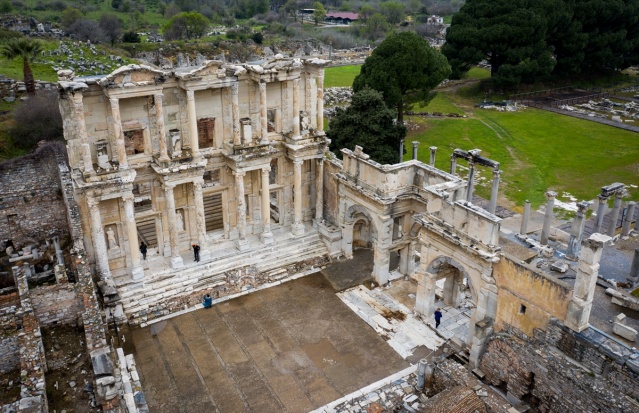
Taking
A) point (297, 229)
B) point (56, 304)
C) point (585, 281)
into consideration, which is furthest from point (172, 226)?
point (585, 281)

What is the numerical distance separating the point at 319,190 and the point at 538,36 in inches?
1571

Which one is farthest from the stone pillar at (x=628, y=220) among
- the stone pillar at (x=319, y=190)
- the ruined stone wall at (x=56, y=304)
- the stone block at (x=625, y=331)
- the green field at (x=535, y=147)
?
the ruined stone wall at (x=56, y=304)

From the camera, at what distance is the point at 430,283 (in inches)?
973

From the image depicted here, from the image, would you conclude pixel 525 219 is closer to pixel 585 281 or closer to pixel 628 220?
pixel 628 220

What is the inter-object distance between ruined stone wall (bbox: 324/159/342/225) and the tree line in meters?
34.3

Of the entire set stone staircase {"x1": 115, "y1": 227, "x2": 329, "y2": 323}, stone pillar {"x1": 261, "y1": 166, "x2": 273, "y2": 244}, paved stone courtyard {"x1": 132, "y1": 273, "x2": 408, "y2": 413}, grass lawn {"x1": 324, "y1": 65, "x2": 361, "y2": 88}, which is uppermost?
grass lawn {"x1": 324, "y1": 65, "x2": 361, "y2": 88}

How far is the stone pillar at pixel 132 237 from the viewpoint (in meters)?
25.3

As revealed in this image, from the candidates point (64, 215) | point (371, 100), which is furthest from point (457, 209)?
point (64, 215)

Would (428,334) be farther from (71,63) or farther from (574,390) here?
(71,63)

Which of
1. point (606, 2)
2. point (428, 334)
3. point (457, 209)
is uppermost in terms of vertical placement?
point (606, 2)

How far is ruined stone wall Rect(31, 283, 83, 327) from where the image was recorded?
74.6 feet

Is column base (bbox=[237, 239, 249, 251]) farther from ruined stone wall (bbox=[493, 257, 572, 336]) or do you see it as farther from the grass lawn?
the grass lawn

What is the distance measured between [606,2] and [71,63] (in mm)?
57630

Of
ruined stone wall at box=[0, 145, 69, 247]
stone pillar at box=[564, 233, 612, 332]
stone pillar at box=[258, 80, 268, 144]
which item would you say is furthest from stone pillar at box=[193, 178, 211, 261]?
stone pillar at box=[564, 233, 612, 332]
